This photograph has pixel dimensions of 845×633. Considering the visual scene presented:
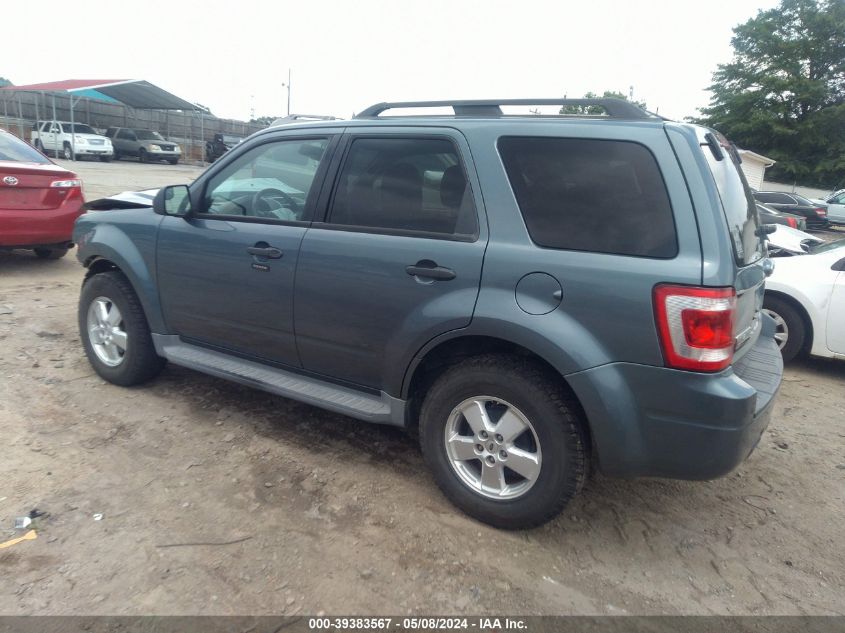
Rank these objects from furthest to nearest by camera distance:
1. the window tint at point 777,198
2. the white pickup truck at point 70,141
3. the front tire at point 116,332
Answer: the white pickup truck at point 70,141
the window tint at point 777,198
the front tire at point 116,332

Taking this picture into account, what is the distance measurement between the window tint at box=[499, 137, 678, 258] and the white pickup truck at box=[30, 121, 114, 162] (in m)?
29.8

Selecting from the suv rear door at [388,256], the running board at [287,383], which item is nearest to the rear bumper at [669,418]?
the suv rear door at [388,256]

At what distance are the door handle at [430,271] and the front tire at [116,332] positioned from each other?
2122mm

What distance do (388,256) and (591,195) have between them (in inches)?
38.5

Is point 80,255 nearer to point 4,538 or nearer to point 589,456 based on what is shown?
point 4,538

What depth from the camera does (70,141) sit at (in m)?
28.1

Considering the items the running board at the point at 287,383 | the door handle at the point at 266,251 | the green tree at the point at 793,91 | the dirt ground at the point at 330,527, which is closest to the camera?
the dirt ground at the point at 330,527

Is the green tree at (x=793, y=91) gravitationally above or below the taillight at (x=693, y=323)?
above

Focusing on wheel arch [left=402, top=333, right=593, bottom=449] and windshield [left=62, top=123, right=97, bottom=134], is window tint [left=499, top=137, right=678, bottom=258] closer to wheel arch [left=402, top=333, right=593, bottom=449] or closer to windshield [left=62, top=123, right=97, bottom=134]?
wheel arch [left=402, top=333, right=593, bottom=449]

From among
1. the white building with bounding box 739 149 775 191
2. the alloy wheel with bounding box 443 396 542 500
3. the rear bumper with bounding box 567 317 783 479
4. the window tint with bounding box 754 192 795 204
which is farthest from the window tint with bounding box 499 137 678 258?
the white building with bounding box 739 149 775 191

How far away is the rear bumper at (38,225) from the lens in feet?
21.9

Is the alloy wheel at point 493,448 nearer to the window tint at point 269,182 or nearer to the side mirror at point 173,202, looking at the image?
the window tint at point 269,182

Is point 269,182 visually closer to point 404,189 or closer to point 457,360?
point 404,189

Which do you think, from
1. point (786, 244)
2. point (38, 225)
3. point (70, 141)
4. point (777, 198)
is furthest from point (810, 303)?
point (70, 141)
